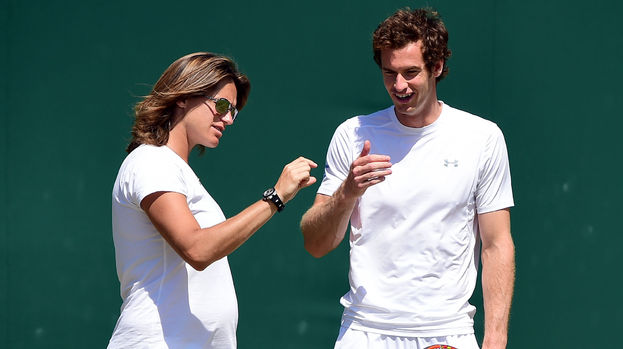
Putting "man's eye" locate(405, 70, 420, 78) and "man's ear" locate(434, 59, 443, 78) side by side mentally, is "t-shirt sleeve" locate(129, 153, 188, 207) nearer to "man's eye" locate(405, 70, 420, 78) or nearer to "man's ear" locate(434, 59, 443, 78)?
"man's eye" locate(405, 70, 420, 78)

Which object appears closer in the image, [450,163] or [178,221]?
[178,221]

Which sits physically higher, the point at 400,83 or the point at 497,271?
the point at 400,83

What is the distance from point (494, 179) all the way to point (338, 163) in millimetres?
484

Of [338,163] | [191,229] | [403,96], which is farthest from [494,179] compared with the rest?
[191,229]

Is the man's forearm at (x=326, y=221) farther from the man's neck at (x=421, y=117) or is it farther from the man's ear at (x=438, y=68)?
the man's ear at (x=438, y=68)

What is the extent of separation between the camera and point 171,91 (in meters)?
2.40

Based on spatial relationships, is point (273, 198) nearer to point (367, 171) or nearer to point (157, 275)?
point (367, 171)

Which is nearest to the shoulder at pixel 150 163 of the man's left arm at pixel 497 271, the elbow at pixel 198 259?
the elbow at pixel 198 259

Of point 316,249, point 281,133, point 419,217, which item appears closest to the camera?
point 419,217

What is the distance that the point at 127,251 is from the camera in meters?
2.32

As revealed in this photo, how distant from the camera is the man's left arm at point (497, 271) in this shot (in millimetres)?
2568

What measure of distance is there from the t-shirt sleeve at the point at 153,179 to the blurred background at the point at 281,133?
51.4 inches

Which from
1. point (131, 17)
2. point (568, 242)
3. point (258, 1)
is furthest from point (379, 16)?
point (568, 242)

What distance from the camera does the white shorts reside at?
2.50 metres
